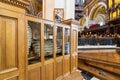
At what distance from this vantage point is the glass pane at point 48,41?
2844 mm

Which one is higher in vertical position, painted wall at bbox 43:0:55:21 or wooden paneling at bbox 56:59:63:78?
painted wall at bbox 43:0:55:21

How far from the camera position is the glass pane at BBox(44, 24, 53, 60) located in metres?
2.84

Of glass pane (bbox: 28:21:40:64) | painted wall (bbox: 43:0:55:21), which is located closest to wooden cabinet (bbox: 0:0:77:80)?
glass pane (bbox: 28:21:40:64)

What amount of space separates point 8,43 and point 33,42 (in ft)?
2.47

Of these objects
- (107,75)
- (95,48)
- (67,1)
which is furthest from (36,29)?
(95,48)

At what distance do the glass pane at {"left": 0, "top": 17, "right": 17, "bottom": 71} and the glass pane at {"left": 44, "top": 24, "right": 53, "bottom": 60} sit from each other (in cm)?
97

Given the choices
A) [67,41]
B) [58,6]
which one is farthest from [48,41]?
[58,6]

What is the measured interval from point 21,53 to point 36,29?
69 centimetres

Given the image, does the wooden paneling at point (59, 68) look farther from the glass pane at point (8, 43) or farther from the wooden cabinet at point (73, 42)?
the glass pane at point (8, 43)

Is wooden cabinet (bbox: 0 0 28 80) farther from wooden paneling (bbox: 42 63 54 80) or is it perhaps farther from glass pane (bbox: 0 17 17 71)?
wooden paneling (bbox: 42 63 54 80)

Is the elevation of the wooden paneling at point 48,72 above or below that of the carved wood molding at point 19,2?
below

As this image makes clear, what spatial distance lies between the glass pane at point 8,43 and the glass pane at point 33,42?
20.4 inches

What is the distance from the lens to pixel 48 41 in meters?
2.95

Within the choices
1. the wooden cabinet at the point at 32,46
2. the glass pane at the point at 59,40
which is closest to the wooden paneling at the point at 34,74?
the wooden cabinet at the point at 32,46
